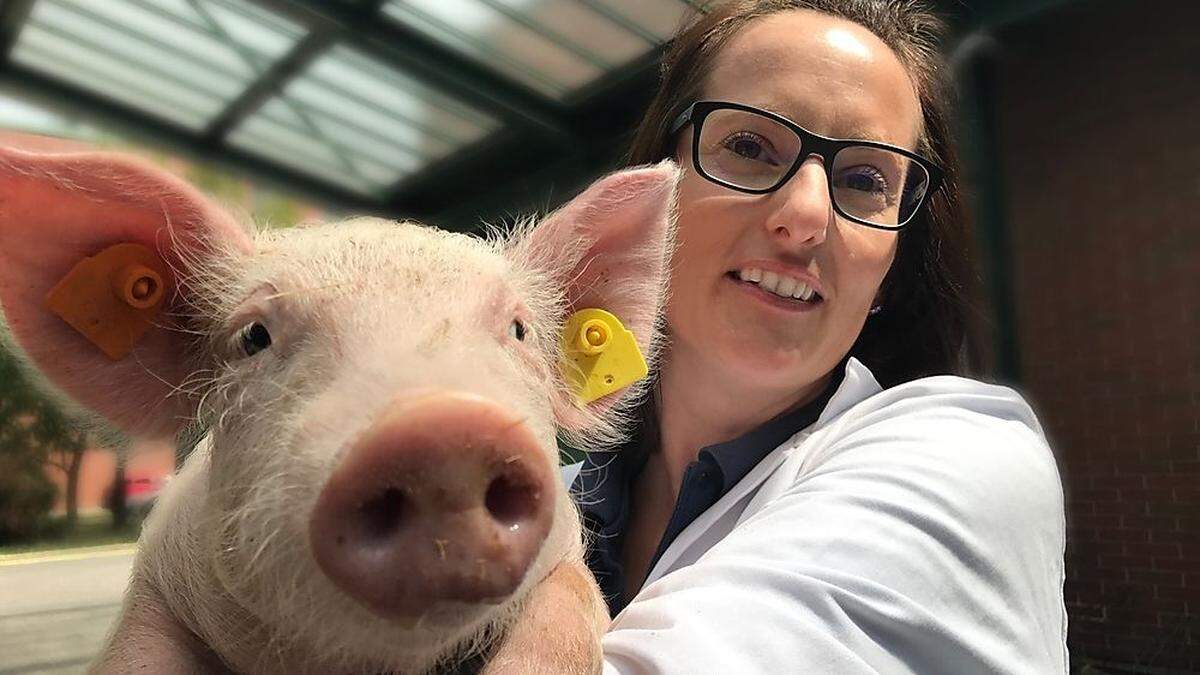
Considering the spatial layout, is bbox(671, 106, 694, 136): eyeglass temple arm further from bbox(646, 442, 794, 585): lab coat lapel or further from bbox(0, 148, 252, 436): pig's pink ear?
bbox(0, 148, 252, 436): pig's pink ear

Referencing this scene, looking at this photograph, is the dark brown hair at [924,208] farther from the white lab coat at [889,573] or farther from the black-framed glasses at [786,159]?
the white lab coat at [889,573]

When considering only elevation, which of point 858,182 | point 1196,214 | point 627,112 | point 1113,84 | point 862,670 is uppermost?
point 1113,84

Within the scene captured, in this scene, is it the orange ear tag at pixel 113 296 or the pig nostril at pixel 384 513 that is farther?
the orange ear tag at pixel 113 296

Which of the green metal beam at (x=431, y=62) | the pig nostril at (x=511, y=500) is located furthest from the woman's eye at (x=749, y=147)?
the green metal beam at (x=431, y=62)

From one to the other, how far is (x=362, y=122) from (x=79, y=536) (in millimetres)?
2783

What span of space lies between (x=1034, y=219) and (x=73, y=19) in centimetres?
507

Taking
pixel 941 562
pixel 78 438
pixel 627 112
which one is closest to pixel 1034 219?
pixel 627 112

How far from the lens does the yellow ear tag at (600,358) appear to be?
1182 mm

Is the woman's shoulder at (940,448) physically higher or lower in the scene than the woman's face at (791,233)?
lower

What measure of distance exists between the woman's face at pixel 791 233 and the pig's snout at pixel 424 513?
0.78 metres

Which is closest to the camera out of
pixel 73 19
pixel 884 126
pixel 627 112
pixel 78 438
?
pixel 78 438

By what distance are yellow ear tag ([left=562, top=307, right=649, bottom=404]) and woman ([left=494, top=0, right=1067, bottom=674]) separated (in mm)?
263

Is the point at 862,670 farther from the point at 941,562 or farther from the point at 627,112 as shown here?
the point at 627,112

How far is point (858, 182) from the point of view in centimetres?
142
